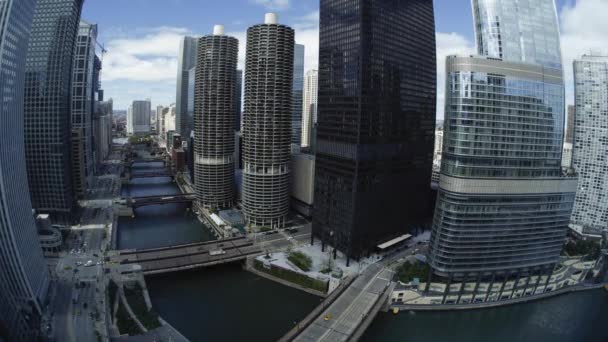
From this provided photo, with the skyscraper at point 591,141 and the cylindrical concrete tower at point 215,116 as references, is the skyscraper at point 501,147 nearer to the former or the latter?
the skyscraper at point 591,141

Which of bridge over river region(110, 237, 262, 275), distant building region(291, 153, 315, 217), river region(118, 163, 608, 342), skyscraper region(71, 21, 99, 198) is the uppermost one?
skyscraper region(71, 21, 99, 198)

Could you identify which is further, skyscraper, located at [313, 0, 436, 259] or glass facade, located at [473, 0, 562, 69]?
skyscraper, located at [313, 0, 436, 259]

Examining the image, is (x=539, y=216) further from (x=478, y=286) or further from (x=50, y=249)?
(x=50, y=249)

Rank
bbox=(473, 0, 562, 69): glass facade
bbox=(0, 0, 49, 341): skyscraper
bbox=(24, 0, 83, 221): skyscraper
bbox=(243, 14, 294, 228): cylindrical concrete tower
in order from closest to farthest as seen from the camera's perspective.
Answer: bbox=(0, 0, 49, 341): skyscraper → bbox=(473, 0, 562, 69): glass facade → bbox=(24, 0, 83, 221): skyscraper → bbox=(243, 14, 294, 228): cylindrical concrete tower

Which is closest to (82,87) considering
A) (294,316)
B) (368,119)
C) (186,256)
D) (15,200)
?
(186,256)

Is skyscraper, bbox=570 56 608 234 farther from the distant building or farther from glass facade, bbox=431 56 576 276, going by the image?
the distant building

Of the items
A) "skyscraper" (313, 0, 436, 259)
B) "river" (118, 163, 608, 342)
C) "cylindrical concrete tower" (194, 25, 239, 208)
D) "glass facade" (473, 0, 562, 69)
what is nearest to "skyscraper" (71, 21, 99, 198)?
"cylindrical concrete tower" (194, 25, 239, 208)

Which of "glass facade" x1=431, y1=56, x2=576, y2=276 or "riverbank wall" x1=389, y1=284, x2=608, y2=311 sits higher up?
"glass facade" x1=431, y1=56, x2=576, y2=276
